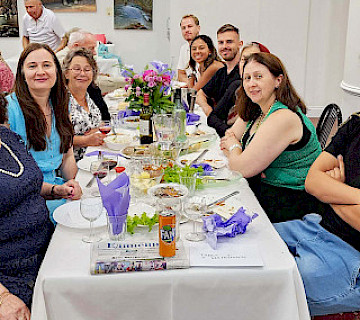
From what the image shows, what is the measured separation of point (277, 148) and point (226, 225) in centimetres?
75

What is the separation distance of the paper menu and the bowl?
4.26ft

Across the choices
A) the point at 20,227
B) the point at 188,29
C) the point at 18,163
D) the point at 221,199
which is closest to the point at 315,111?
the point at 188,29

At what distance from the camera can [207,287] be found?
1.38 meters

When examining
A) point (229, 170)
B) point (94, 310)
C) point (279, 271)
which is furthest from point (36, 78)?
point (279, 271)

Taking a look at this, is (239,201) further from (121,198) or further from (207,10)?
(207,10)

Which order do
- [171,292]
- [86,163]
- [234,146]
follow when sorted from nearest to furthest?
[171,292], [86,163], [234,146]

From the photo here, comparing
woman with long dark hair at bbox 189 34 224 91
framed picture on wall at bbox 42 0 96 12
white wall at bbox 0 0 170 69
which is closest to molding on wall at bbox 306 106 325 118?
woman with long dark hair at bbox 189 34 224 91

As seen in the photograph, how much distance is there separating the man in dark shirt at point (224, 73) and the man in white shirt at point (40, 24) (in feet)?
12.5

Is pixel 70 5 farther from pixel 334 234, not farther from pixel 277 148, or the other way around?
pixel 334 234

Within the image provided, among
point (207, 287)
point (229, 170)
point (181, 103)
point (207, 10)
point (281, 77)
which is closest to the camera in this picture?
point (207, 287)

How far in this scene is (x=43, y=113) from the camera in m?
2.40

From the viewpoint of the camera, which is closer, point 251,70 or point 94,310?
point 94,310

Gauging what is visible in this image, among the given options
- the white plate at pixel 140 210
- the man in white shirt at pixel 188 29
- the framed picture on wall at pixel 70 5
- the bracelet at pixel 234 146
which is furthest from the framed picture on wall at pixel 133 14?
the white plate at pixel 140 210

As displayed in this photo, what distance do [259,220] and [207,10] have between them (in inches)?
227
